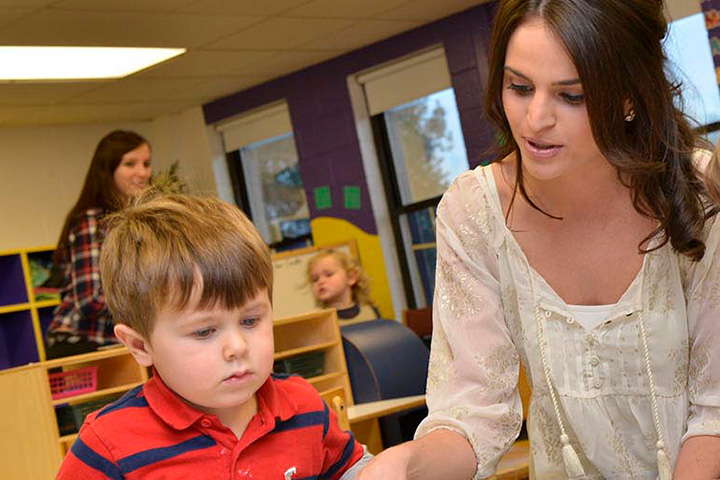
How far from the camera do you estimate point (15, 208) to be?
7.41m

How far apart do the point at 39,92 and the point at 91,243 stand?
9.25 ft

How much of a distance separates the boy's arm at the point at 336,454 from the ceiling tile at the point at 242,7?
4.13 m

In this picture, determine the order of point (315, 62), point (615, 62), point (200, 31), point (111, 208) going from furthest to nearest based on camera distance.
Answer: point (315, 62), point (200, 31), point (111, 208), point (615, 62)

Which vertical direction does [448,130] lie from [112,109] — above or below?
below

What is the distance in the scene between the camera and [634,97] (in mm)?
1408

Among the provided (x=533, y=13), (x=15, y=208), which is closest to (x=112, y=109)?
(x=15, y=208)

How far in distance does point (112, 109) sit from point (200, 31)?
200cm

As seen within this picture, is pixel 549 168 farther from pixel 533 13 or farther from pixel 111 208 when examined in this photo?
pixel 111 208

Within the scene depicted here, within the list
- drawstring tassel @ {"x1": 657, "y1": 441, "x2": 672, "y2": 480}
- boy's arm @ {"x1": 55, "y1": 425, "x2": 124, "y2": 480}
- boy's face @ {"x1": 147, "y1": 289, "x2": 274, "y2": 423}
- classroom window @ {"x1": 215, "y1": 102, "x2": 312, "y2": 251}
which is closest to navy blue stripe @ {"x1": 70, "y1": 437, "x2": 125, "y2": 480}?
boy's arm @ {"x1": 55, "y1": 425, "x2": 124, "y2": 480}

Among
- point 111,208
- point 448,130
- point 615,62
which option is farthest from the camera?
point 448,130

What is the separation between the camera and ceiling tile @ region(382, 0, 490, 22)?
6012mm

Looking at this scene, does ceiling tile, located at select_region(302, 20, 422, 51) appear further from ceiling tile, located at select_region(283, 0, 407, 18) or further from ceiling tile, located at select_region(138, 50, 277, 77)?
ceiling tile, located at select_region(138, 50, 277, 77)

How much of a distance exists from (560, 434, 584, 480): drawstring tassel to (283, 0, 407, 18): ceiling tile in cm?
442

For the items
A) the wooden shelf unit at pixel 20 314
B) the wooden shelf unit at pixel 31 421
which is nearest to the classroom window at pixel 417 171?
the wooden shelf unit at pixel 20 314
